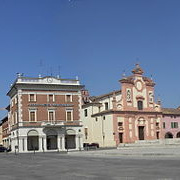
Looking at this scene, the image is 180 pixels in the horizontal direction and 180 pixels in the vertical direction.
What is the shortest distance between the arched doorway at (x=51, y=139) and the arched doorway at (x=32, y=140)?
2094mm

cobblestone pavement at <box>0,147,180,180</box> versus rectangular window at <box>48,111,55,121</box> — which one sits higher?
rectangular window at <box>48,111,55,121</box>

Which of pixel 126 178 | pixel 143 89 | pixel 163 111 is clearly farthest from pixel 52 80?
pixel 126 178

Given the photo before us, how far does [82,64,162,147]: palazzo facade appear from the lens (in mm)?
68938

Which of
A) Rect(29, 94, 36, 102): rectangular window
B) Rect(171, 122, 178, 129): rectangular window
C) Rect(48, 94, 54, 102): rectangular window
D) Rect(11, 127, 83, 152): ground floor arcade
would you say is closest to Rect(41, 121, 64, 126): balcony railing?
Rect(11, 127, 83, 152): ground floor arcade

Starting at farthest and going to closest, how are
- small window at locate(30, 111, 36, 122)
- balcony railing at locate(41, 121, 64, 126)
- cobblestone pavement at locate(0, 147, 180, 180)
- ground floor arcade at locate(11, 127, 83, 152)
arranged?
balcony railing at locate(41, 121, 64, 126), small window at locate(30, 111, 36, 122), ground floor arcade at locate(11, 127, 83, 152), cobblestone pavement at locate(0, 147, 180, 180)

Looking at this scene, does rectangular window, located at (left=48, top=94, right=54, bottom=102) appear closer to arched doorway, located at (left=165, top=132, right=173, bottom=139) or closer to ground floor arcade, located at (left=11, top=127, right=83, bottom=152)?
ground floor arcade, located at (left=11, top=127, right=83, bottom=152)

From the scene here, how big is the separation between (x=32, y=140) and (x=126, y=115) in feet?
66.8

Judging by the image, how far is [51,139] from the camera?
6306 centimetres

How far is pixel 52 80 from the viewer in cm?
6394

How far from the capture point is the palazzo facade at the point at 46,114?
199ft

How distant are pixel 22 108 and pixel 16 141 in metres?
6.66

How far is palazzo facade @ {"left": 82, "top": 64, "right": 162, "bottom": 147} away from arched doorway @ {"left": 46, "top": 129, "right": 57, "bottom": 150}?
11.9 meters

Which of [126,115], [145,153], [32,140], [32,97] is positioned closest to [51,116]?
[32,97]

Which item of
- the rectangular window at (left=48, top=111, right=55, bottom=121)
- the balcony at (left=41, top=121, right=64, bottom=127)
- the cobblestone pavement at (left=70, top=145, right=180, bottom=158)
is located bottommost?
the cobblestone pavement at (left=70, top=145, right=180, bottom=158)
